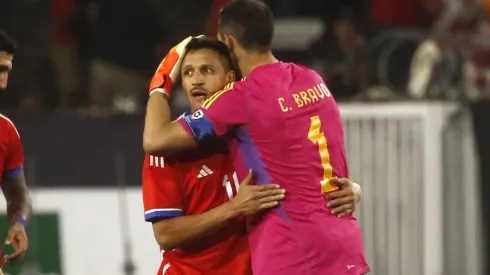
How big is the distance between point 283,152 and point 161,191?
21.8 inches

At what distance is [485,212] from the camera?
8.27 meters

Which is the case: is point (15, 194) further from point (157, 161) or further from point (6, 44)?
point (157, 161)

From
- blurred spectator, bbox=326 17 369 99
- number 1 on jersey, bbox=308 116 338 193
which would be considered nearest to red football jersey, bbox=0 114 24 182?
number 1 on jersey, bbox=308 116 338 193

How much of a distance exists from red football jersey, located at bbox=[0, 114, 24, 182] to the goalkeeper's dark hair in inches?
42.2

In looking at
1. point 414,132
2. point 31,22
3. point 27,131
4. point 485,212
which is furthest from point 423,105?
point 31,22

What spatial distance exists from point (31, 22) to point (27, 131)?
8.81 feet

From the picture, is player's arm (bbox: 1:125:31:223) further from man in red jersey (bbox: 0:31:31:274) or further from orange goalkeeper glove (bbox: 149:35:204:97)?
orange goalkeeper glove (bbox: 149:35:204:97)

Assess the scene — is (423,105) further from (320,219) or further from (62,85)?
(320,219)

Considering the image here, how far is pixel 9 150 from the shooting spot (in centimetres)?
511

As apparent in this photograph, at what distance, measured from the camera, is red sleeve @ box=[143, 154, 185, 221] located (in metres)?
4.51

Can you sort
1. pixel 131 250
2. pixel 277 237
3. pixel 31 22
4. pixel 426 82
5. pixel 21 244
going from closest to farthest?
pixel 277 237
pixel 21 244
pixel 131 250
pixel 426 82
pixel 31 22

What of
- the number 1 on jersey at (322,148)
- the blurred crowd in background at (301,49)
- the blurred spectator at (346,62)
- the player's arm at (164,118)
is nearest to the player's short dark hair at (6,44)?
the player's arm at (164,118)

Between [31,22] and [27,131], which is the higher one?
[31,22]

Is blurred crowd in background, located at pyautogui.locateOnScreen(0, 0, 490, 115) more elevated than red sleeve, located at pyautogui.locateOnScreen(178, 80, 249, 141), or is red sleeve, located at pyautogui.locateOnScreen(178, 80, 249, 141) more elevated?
blurred crowd in background, located at pyautogui.locateOnScreen(0, 0, 490, 115)
